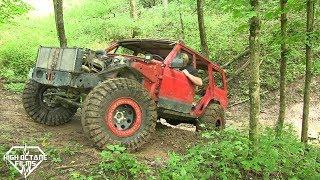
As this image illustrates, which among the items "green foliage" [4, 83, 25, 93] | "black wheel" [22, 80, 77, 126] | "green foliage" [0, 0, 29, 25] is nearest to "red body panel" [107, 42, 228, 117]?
"black wheel" [22, 80, 77, 126]

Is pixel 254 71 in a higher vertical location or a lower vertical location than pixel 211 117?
higher

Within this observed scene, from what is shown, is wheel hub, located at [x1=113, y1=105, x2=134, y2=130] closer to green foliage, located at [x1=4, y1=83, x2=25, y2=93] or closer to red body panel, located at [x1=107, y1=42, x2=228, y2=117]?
red body panel, located at [x1=107, y1=42, x2=228, y2=117]

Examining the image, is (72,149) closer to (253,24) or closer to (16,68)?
(253,24)

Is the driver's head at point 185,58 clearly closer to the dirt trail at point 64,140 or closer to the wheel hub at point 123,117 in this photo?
the dirt trail at point 64,140

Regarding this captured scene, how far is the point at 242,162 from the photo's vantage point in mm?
5590

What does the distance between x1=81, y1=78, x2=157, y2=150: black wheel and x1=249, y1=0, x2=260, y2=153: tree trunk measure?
166 centimetres

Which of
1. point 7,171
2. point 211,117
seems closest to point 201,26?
point 211,117

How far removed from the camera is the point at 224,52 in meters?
16.2

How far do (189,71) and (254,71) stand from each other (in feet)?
7.06

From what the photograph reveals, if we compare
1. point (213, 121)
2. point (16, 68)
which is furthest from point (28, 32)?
point (213, 121)

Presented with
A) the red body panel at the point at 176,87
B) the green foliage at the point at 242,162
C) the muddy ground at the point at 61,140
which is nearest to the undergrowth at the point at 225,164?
the green foliage at the point at 242,162

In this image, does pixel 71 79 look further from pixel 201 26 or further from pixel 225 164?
pixel 201 26

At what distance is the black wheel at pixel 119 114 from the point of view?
6148mm

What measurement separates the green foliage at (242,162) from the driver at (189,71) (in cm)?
159
